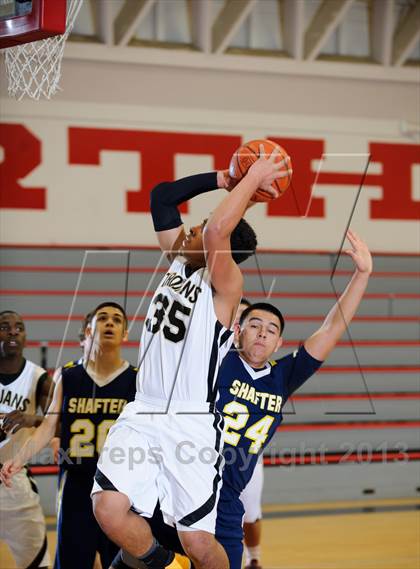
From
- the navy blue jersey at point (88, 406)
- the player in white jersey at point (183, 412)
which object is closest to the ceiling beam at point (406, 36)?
the navy blue jersey at point (88, 406)

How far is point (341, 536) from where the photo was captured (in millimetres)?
7176

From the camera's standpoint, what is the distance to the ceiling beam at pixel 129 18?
9.55 m

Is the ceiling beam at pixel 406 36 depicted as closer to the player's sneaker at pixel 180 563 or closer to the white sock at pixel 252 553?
the white sock at pixel 252 553

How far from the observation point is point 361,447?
28.1ft

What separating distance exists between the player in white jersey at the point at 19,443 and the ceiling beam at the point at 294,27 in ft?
19.0

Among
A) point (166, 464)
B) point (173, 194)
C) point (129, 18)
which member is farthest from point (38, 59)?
point (129, 18)

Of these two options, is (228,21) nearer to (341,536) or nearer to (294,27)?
(294,27)

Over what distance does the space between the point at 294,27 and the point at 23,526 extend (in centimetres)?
673

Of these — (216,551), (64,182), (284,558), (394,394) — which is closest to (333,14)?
(64,182)

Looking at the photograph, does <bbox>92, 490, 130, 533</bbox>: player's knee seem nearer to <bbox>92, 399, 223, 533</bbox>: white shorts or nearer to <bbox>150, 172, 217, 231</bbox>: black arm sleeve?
<bbox>92, 399, 223, 533</bbox>: white shorts

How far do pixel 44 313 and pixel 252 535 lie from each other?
3.82m

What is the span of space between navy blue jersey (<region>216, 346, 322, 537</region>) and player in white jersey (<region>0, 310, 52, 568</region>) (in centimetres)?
164

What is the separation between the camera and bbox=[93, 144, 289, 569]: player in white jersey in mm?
3547

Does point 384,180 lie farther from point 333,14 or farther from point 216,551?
point 216,551
